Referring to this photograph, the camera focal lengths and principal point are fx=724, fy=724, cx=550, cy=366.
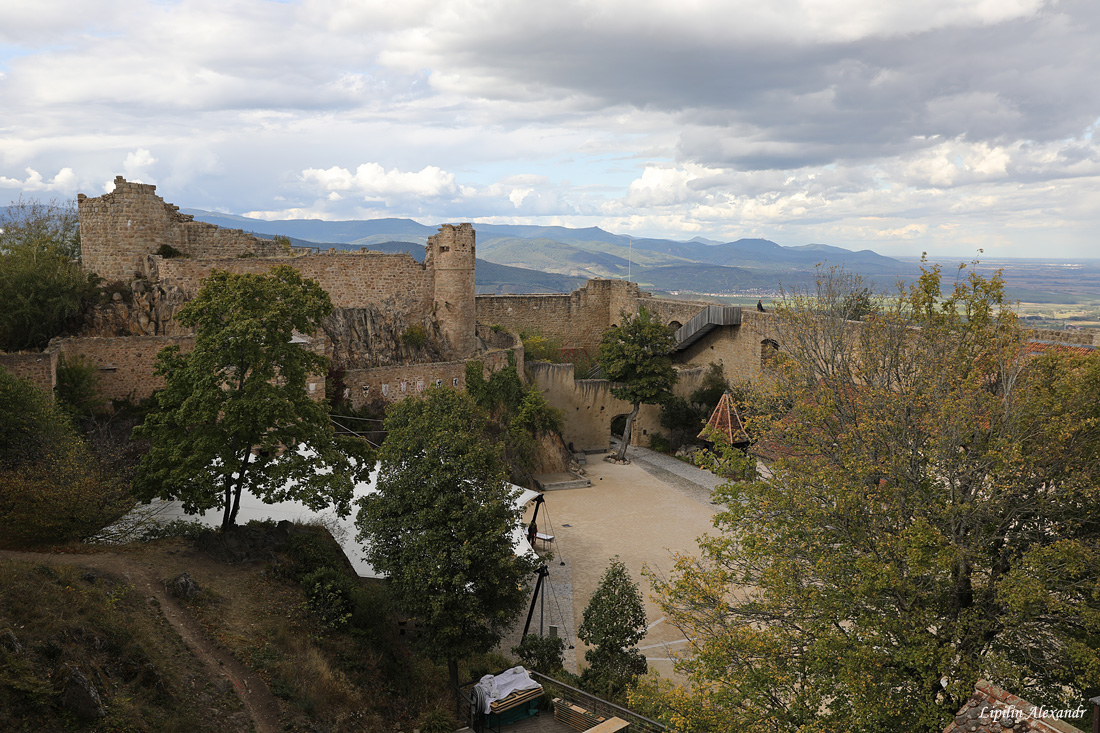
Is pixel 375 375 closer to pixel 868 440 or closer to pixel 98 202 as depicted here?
pixel 98 202

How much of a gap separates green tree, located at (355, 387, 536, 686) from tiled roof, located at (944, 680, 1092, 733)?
7112mm

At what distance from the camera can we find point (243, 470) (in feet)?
46.1

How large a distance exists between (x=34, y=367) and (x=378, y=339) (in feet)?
38.4

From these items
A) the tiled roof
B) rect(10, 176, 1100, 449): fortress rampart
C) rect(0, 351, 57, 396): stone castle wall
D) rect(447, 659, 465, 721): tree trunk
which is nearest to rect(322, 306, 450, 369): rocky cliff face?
rect(10, 176, 1100, 449): fortress rampart

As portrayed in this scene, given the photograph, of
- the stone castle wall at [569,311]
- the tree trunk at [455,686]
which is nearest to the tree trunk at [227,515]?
the tree trunk at [455,686]

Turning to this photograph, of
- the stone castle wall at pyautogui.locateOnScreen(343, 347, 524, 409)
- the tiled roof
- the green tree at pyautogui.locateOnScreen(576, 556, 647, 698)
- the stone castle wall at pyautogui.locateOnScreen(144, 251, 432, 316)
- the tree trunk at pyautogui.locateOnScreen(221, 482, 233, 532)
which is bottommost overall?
the green tree at pyautogui.locateOnScreen(576, 556, 647, 698)

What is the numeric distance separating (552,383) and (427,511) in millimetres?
18652

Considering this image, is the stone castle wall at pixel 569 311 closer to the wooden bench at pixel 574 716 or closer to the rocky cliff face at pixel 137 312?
the rocky cliff face at pixel 137 312

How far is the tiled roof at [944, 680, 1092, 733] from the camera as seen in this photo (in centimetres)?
718

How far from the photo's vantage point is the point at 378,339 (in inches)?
1081

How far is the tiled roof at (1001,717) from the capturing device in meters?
7.18

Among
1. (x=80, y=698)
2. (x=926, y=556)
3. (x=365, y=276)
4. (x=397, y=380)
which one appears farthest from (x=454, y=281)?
(x=926, y=556)

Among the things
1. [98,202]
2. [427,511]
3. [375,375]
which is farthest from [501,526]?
[98,202]

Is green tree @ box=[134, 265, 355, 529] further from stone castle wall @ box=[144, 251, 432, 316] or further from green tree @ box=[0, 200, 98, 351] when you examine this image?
stone castle wall @ box=[144, 251, 432, 316]
